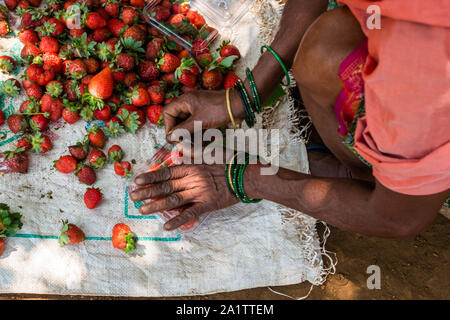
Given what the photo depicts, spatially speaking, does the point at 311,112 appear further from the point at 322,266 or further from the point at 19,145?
the point at 19,145

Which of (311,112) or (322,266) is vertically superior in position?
(311,112)

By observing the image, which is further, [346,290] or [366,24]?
[346,290]

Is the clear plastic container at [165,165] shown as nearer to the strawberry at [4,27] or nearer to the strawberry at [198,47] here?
the strawberry at [198,47]

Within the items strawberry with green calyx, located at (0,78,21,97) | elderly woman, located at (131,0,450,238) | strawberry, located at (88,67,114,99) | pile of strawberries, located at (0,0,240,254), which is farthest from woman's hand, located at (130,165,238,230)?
strawberry with green calyx, located at (0,78,21,97)

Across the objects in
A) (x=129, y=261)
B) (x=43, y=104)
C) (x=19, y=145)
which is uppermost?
(x=43, y=104)

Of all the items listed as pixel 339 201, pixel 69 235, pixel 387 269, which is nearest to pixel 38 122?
pixel 69 235

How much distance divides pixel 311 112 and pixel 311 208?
1.25ft

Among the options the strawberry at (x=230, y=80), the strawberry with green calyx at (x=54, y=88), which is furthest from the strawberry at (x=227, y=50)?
the strawberry with green calyx at (x=54, y=88)

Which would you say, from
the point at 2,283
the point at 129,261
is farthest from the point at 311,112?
the point at 2,283

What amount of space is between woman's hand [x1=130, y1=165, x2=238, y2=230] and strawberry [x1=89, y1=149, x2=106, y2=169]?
287mm

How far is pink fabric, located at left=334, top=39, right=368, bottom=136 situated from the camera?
1.09m

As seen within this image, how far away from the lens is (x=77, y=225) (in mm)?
1684

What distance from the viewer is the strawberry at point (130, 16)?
6.20 ft

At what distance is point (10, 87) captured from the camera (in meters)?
1.80
